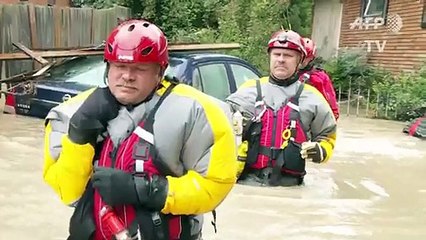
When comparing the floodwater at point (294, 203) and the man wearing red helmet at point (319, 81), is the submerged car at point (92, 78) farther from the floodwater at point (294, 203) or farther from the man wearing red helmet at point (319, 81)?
the man wearing red helmet at point (319, 81)

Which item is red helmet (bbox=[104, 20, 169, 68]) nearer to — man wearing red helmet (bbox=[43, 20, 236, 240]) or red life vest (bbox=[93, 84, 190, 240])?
man wearing red helmet (bbox=[43, 20, 236, 240])

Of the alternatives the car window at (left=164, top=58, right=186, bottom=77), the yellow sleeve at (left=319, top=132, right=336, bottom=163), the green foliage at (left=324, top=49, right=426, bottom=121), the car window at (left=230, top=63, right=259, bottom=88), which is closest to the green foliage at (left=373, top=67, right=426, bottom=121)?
the green foliage at (left=324, top=49, right=426, bottom=121)

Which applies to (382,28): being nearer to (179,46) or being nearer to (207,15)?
(207,15)

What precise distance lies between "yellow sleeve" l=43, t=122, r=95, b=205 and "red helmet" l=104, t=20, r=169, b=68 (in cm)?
35

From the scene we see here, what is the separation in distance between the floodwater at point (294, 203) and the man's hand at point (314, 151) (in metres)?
0.55

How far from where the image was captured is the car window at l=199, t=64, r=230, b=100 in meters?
8.05

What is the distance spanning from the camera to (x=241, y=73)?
8.73m

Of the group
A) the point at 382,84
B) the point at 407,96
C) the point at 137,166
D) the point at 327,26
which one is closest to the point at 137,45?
the point at 137,166

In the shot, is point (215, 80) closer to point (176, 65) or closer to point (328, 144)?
point (176, 65)

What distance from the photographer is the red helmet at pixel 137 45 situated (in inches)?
97.0

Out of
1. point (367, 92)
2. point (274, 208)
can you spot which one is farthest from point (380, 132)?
point (274, 208)

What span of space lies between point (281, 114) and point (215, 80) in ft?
9.62

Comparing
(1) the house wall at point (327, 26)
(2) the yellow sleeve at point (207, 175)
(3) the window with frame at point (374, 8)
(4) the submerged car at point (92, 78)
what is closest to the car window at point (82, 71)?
(4) the submerged car at point (92, 78)

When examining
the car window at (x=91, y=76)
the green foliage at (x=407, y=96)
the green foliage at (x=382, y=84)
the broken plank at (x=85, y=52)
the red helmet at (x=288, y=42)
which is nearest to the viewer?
the red helmet at (x=288, y=42)
